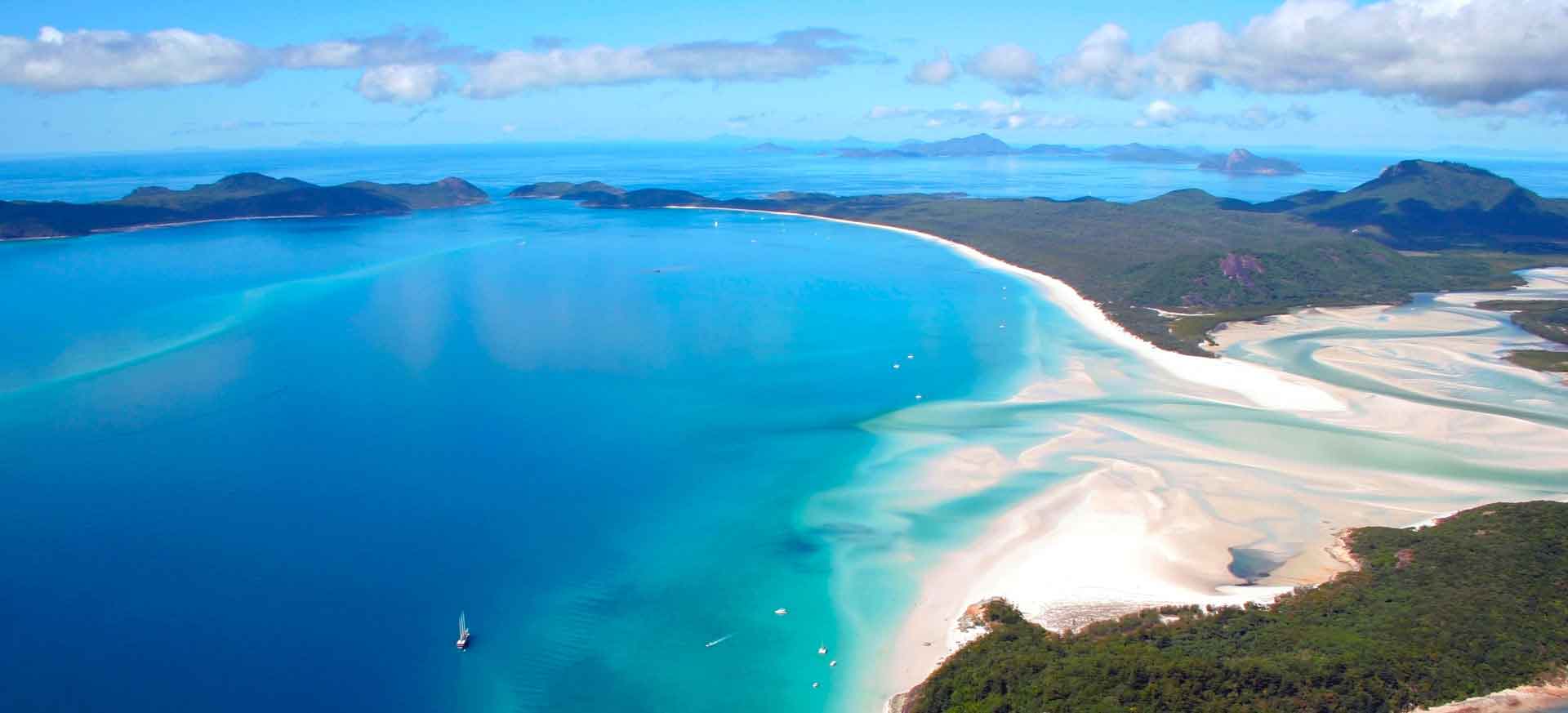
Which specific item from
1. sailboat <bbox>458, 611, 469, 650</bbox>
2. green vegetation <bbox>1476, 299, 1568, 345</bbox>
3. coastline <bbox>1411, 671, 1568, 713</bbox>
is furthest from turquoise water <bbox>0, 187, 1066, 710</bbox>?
green vegetation <bbox>1476, 299, 1568, 345</bbox>

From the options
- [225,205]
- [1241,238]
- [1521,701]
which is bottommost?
[1521,701]

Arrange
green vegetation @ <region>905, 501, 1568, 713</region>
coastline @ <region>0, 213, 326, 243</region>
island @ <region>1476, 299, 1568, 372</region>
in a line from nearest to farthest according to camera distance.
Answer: green vegetation @ <region>905, 501, 1568, 713</region>
island @ <region>1476, 299, 1568, 372</region>
coastline @ <region>0, 213, 326, 243</region>

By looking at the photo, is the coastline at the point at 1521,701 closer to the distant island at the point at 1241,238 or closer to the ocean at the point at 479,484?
the ocean at the point at 479,484

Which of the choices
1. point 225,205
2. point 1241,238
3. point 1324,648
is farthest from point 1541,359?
point 225,205

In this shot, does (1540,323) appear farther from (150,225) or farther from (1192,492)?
(150,225)

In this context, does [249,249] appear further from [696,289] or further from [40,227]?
[696,289]

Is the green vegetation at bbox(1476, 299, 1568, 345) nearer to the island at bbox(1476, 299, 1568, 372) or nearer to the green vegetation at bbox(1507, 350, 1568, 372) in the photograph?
the island at bbox(1476, 299, 1568, 372)
